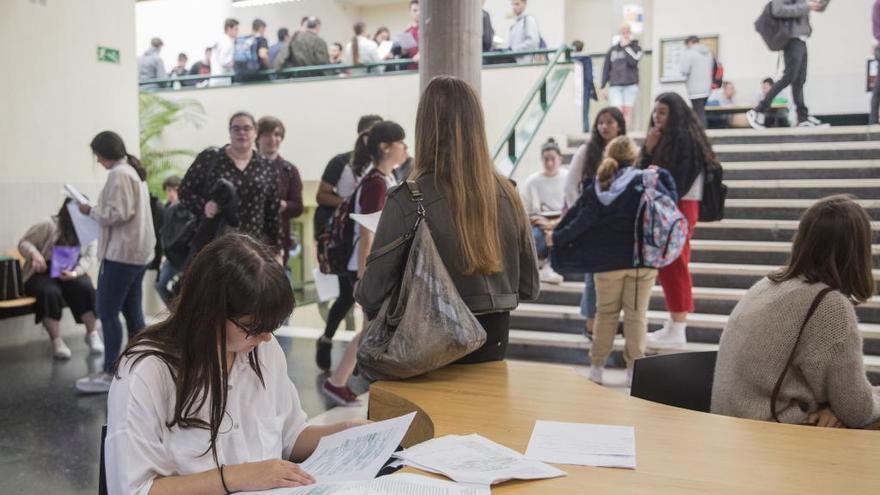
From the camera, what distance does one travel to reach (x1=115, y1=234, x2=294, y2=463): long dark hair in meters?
1.73

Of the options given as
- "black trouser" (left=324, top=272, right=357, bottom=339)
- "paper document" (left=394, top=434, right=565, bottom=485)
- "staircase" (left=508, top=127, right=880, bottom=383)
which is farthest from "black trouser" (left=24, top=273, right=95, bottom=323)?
"paper document" (left=394, top=434, right=565, bottom=485)

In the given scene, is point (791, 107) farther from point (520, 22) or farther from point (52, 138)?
point (52, 138)

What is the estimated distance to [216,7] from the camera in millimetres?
16906

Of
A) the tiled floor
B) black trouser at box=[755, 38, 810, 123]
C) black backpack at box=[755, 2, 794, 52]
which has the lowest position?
the tiled floor

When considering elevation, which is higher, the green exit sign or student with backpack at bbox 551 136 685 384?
the green exit sign

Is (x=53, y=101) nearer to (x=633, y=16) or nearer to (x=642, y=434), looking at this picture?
(x=642, y=434)

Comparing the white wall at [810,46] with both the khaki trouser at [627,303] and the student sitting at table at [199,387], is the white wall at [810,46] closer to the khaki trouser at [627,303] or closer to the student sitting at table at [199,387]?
the khaki trouser at [627,303]

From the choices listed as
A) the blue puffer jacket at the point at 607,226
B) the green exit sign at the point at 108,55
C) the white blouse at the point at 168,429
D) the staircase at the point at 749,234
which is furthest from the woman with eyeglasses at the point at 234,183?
the green exit sign at the point at 108,55

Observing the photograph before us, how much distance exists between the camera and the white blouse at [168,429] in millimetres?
1637

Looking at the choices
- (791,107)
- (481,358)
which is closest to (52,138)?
(481,358)

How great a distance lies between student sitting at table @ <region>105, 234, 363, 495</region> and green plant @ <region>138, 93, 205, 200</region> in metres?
9.34

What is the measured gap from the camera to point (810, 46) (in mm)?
13258

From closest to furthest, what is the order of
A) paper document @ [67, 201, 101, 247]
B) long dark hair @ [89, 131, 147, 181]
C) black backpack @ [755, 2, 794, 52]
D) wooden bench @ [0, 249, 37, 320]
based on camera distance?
long dark hair @ [89, 131, 147, 181] → paper document @ [67, 201, 101, 247] → wooden bench @ [0, 249, 37, 320] → black backpack @ [755, 2, 794, 52]

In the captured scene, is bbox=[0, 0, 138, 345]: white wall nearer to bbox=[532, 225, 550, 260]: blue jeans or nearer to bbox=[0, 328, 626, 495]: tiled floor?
bbox=[0, 328, 626, 495]: tiled floor
